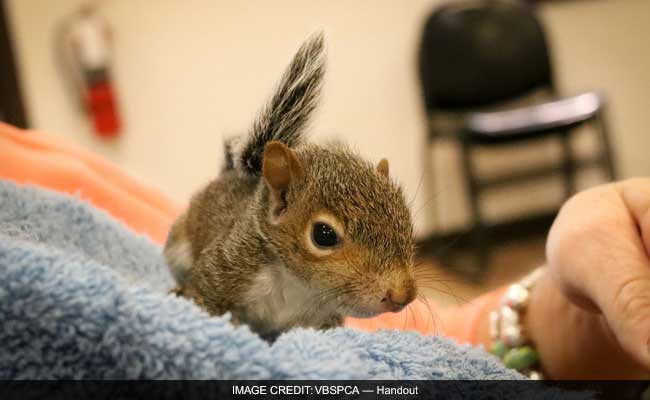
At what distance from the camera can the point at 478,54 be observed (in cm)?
266

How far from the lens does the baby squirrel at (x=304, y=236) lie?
1.61 feet

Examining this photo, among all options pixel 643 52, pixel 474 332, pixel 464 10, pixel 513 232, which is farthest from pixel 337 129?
Answer: pixel 643 52

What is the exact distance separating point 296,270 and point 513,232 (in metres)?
2.52

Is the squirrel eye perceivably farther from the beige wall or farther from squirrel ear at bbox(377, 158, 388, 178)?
the beige wall

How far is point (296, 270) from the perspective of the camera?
0.51 metres

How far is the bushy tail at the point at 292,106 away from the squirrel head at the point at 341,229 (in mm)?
33

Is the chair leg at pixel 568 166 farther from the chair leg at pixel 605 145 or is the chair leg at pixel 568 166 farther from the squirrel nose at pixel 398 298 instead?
the squirrel nose at pixel 398 298

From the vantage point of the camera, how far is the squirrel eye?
0.50 m

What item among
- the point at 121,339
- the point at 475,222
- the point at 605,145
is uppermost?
the point at 121,339

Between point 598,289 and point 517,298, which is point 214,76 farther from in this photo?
point 598,289

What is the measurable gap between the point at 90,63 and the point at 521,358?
1893mm

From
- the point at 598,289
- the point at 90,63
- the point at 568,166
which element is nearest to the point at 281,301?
the point at 598,289

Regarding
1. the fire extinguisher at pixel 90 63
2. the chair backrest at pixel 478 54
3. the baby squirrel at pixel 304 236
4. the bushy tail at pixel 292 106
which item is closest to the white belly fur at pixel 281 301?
the baby squirrel at pixel 304 236
